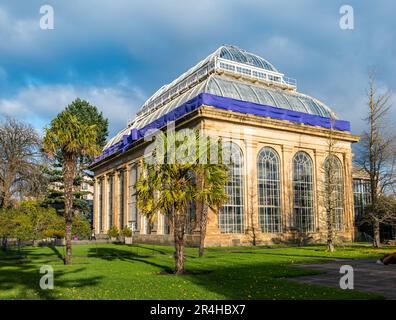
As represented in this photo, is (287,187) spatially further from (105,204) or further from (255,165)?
(105,204)

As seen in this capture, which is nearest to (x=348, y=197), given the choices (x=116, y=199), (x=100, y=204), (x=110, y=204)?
(x=116, y=199)

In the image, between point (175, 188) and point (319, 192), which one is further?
point (319, 192)

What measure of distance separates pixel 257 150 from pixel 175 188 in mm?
24030

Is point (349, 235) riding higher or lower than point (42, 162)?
lower

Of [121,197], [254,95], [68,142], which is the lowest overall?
[121,197]

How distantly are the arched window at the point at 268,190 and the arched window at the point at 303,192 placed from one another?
2.62 meters

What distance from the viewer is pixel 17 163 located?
43.7 meters

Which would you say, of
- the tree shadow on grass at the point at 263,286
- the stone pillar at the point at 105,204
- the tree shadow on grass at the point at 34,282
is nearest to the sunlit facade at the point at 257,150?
the stone pillar at the point at 105,204

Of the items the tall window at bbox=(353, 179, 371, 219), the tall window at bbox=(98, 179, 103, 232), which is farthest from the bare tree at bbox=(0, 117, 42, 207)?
the tall window at bbox=(353, 179, 371, 219)
